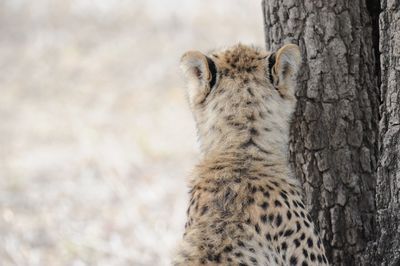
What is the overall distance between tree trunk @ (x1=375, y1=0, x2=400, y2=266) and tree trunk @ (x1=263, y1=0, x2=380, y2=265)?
0.31 m

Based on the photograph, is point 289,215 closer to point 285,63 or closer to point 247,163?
point 247,163

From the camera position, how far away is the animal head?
3545mm

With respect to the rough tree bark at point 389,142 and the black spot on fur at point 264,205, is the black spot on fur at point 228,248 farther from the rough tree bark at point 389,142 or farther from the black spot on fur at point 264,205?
the rough tree bark at point 389,142

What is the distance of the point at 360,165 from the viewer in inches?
153

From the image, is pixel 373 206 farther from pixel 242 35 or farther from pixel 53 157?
pixel 242 35

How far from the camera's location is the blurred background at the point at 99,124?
257 inches

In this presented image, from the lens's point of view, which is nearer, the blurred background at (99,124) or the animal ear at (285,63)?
the animal ear at (285,63)

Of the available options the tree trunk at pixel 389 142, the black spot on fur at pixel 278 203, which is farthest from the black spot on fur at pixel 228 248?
the tree trunk at pixel 389 142

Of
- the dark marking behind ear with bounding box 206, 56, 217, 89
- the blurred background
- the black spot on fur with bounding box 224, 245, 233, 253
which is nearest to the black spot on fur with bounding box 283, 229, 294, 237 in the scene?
the black spot on fur with bounding box 224, 245, 233, 253

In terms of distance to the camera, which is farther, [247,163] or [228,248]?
[247,163]

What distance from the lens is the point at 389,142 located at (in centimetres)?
349

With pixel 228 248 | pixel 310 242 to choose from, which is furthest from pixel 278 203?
pixel 228 248

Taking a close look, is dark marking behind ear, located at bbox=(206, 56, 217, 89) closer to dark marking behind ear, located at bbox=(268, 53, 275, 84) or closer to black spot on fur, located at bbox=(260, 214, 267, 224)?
dark marking behind ear, located at bbox=(268, 53, 275, 84)

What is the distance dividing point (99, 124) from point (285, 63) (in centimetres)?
564
